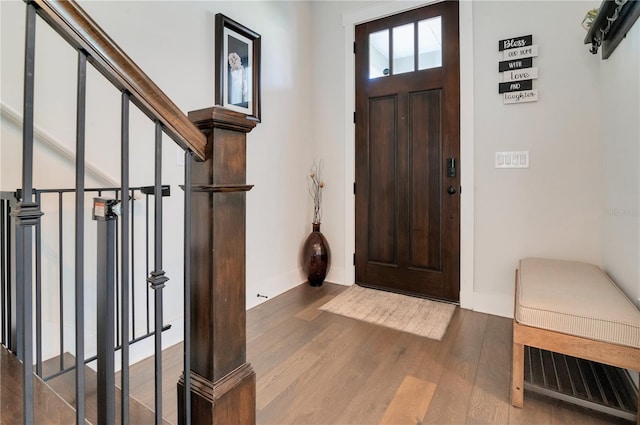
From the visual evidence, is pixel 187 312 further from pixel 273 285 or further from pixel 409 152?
pixel 409 152

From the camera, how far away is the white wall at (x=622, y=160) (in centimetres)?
152

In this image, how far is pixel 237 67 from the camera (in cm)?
254

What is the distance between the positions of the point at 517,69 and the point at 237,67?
2067mm

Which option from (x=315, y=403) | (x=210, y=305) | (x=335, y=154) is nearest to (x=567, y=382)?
(x=315, y=403)

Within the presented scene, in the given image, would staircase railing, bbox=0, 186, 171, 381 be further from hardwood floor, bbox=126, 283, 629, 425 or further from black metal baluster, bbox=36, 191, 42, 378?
hardwood floor, bbox=126, 283, 629, 425

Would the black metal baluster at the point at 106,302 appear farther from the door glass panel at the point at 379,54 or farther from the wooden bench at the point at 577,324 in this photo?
the door glass panel at the point at 379,54

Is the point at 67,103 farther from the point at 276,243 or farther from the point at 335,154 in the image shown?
the point at 335,154

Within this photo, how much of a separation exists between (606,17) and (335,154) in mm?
2128

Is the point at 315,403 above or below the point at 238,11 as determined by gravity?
below

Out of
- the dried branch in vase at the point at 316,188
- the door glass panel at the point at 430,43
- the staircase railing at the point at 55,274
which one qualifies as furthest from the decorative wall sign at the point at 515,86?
the staircase railing at the point at 55,274

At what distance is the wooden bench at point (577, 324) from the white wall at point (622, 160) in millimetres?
179

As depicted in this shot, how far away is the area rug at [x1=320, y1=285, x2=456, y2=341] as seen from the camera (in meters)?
2.32

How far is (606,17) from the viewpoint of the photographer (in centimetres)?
171

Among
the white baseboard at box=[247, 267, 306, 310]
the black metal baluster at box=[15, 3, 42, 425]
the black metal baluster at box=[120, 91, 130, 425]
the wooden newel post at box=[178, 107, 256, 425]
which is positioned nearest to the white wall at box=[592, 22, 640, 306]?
the wooden newel post at box=[178, 107, 256, 425]
